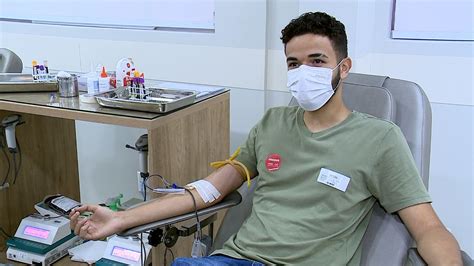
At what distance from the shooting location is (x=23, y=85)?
2111 mm

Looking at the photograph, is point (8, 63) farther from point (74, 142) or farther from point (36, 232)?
point (36, 232)

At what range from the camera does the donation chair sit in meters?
1.42

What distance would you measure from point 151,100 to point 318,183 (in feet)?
2.33

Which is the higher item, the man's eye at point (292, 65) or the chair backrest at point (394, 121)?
the man's eye at point (292, 65)

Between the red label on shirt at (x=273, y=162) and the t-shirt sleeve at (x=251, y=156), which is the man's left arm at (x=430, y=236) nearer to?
the red label on shirt at (x=273, y=162)

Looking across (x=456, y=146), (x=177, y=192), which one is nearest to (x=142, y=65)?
(x=177, y=192)

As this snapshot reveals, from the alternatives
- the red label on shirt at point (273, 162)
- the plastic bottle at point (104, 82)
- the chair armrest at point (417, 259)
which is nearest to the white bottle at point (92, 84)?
the plastic bottle at point (104, 82)

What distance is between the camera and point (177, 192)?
63.3 inches

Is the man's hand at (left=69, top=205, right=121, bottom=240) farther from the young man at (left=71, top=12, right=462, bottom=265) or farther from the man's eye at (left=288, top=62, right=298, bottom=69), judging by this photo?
the man's eye at (left=288, top=62, right=298, bottom=69)

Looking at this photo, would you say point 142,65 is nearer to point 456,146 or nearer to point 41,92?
point 41,92

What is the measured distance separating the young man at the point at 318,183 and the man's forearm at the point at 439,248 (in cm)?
3

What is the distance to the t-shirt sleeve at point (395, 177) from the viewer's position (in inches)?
53.4

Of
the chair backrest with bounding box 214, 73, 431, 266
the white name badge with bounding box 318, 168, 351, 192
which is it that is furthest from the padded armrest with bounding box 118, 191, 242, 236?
the white name badge with bounding box 318, 168, 351, 192

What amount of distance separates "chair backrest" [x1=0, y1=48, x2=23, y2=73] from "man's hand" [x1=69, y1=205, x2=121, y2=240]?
45.8 inches
